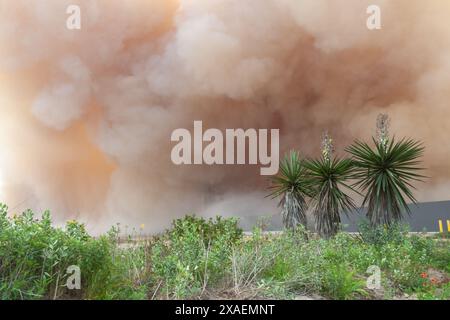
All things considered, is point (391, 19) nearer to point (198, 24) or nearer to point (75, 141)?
point (198, 24)

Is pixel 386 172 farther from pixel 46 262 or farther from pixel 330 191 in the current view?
pixel 46 262

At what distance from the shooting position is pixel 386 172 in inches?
298

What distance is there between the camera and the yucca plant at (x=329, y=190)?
780cm

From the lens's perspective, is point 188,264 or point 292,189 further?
point 292,189

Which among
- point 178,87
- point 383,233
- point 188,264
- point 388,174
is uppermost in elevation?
point 178,87

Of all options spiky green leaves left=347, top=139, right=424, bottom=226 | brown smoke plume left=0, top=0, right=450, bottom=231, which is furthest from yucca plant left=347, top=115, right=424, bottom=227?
brown smoke plume left=0, top=0, right=450, bottom=231

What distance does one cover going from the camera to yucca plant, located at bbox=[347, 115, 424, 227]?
7.32 metres

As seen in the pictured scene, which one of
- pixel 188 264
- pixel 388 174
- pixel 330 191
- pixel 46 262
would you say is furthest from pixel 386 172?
pixel 46 262

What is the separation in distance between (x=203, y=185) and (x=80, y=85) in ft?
7.01

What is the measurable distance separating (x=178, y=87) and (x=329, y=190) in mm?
3575

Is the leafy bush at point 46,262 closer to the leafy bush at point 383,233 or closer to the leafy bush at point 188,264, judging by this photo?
the leafy bush at point 188,264

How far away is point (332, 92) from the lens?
6789mm
